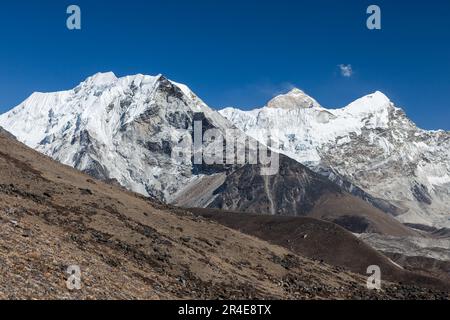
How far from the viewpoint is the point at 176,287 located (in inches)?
2237

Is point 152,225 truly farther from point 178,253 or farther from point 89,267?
point 89,267

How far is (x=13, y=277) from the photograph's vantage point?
35781 millimetres

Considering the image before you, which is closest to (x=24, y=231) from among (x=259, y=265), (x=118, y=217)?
(x=118, y=217)

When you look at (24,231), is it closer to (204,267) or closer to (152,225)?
(204,267)

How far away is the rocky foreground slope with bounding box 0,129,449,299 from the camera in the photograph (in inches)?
1657

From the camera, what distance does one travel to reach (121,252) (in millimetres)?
62156

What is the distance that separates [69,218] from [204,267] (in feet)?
48.5

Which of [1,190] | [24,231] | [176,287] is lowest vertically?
[176,287]

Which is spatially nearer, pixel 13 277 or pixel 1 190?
pixel 13 277

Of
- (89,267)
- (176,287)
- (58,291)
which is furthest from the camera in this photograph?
(176,287)

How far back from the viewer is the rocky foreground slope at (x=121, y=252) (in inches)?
1657

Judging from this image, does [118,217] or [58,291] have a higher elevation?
[118,217]
